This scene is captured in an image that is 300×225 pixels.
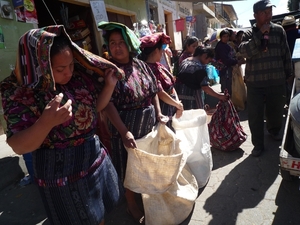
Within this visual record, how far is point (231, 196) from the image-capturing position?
237cm

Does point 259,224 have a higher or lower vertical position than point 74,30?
lower

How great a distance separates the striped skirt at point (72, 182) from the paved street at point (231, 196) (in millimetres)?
901

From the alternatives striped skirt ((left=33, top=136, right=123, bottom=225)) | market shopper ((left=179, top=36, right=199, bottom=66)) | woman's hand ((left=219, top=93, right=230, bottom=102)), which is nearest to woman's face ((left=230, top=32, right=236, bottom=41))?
market shopper ((left=179, top=36, right=199, bottom=66))

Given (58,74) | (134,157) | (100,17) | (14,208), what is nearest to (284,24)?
(100,17)

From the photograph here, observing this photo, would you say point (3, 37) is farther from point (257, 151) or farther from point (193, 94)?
point (257, 151)

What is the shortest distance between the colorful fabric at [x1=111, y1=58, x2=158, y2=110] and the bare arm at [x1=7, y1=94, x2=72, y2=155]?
2.58 feet

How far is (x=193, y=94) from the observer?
10.3 ft

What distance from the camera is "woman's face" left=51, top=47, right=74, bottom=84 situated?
116cm

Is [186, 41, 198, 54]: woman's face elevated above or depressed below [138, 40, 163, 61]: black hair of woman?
above

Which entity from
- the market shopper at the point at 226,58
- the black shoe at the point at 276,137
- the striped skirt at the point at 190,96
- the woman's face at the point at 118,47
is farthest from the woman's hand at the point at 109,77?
the market shopper at the point at 226,58

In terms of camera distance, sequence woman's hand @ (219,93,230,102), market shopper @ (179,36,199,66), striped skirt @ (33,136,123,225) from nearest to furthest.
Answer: striped skirt @ (33,136,123,225) < woman's hand @ (219,93,230,102) < market shopper @ (179,36,199,66)

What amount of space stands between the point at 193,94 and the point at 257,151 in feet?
3.66

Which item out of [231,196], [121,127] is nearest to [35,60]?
[121,127]

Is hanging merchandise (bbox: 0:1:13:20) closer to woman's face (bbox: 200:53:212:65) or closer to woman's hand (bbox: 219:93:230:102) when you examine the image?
woman's face (bbox: 200:53:212:65)
